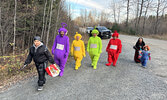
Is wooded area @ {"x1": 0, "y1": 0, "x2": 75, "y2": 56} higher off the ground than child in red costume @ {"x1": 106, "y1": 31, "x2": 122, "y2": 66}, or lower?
higher

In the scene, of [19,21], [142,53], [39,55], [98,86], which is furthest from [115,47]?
[19,21]

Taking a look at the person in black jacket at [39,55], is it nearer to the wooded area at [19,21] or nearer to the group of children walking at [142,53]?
the wooded area at [19,21]

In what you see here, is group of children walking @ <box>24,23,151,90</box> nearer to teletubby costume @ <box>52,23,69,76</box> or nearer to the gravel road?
teletubby costume @ <box>52,23,69,76</box>

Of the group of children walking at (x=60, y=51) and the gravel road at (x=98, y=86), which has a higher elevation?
the group of children walking at (x=60, y=51)

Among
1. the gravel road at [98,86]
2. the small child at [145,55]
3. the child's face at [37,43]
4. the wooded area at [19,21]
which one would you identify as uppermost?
the wooded area at [19,21]

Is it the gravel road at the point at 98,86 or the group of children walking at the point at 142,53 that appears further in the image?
the group of children walking at the point at 142,53

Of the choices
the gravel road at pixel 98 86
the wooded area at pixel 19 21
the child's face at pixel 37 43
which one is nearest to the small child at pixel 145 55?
the gravel road at pixel 98 86

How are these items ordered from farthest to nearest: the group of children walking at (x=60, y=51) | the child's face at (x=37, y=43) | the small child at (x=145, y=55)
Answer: the small child at (x=145, y=55)
the group of children walking at (x=60, y=51)
the child's face at (x=37, y=43)

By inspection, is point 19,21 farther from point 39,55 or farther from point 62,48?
point 39,55

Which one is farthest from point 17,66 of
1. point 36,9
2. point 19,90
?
point 36,9

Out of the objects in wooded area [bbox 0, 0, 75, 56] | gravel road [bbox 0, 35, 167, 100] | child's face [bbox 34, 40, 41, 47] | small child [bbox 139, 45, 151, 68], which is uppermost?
wooded area [bbox 0, 0, 75, 56]

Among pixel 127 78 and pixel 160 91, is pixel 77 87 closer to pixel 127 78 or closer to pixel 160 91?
pixel 127 78

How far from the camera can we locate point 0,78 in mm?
3609

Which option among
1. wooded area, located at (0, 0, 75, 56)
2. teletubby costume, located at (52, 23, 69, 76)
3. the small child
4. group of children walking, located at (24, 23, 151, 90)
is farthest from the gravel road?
wooded area, located at (0, 0, 75, 56)
